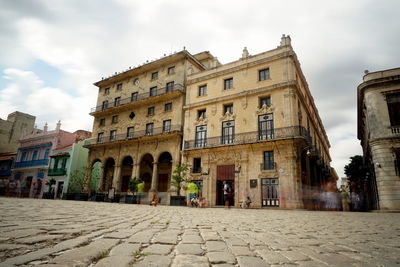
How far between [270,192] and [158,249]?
17640 millimetres

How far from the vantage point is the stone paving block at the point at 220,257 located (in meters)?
2.12

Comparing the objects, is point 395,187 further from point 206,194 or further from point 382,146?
→ point 206,194

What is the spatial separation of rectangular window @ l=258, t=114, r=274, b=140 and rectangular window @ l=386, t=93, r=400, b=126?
319 inches

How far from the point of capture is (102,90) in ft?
112

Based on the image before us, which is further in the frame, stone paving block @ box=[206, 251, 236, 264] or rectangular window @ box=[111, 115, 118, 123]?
rectangular window @ box=[111, 115, 118, 123]

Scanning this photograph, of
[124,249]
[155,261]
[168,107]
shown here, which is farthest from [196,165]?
[155,261]

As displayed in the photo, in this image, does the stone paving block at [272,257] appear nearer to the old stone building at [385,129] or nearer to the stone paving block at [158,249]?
the stone paving block at [158,249]

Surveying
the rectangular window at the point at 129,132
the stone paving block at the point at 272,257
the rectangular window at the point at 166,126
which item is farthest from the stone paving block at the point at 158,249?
the rectangular window at the point at 129,132

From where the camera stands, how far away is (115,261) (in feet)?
6.23

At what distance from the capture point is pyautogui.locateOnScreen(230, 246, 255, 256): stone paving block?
2.45 metres

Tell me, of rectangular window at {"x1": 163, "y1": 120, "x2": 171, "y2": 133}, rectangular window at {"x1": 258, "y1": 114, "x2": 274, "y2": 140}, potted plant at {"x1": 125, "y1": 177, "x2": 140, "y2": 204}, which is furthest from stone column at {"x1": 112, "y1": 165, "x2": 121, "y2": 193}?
rectangular window at {"x1": 258, "y1": 114, "x2": 274, "y2": 140}

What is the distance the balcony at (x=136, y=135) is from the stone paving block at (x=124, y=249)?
22050 mm

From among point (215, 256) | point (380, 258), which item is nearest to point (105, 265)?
point (215, 256)

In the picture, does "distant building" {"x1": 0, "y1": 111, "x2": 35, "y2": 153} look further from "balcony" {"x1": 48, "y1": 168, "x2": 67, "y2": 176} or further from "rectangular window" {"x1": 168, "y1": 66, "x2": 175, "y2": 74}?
"rectangular window" {"x1": 168, "y1": 66, "x2": 175, "y2": 74}
